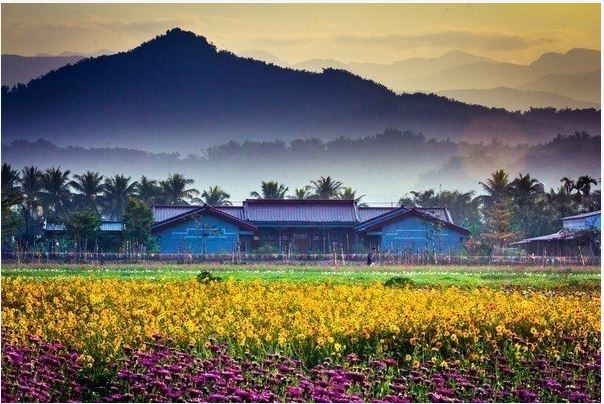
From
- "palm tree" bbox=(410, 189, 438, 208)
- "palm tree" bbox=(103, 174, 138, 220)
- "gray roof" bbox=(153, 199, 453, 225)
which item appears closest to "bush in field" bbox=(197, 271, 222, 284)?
"gray roof" bbox=(153, 199, 453, 225)

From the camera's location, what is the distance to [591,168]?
1079 inches

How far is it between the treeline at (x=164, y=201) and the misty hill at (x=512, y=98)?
13.1 feet

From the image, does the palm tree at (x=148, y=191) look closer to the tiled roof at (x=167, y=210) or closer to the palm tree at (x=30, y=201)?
the tiled roof at (x=167, y=210)

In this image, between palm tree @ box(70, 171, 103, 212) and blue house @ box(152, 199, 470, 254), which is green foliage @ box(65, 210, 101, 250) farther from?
palm tree @ box(70, 171, 103, 212)

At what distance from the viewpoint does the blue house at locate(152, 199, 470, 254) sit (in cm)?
2598

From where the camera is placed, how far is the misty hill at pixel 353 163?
34.3 metres

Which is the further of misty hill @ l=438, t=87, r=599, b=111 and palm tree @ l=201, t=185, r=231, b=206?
palm tree @ l=201, t=185, r=231, b=206

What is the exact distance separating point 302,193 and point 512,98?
13.0 meters

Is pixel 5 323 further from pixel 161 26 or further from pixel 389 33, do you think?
pixel 389 33

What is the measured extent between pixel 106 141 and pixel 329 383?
2236 cm

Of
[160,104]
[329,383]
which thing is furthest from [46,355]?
[160,104]

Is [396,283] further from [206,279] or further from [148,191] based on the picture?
[148,191]

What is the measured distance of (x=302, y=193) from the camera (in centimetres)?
3384

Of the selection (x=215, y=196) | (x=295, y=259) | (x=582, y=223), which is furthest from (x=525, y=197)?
(x=215, y=196)
